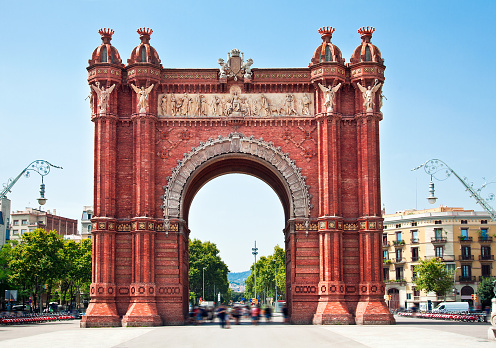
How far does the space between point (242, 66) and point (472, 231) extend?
52.0m

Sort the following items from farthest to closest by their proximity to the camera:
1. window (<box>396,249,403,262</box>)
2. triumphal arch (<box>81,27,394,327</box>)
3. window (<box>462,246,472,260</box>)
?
1. window (<box>396,249,403,262</box>)
2. window (<box>462,246,472,260</box>)
3. triumphal arch (<box>81,27,394,327</box>)

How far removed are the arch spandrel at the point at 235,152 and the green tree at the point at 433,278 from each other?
41.0 metres

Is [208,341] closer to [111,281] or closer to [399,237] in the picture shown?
[111,281]

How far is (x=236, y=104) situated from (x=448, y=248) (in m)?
50.6

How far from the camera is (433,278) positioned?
77312mm

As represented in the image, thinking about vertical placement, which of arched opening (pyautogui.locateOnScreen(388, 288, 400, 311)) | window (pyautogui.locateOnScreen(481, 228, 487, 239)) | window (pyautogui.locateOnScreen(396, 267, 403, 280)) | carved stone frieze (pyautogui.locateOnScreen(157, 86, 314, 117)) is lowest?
arched opening (pyautogui.locateOnScreen(388, 288, 400, 311))

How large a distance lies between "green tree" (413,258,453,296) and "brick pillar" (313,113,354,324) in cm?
4071

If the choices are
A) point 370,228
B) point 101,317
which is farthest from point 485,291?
point 101,317

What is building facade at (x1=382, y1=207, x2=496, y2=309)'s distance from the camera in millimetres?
82812

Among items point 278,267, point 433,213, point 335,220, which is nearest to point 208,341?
point 335,220

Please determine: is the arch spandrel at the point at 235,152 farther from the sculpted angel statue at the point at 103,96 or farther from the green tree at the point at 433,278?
the green tree at the point at 433,278

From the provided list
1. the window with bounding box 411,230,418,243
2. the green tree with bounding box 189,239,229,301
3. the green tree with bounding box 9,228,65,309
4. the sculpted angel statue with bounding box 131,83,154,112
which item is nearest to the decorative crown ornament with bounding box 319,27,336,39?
the sculpted angel statue with bounding box 131,83,154,112

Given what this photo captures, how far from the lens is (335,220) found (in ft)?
130

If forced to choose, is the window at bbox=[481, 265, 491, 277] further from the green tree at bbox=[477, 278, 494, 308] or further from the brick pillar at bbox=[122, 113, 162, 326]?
the brick pillar at bbox=[122, 113, 162, 326]
